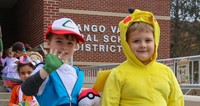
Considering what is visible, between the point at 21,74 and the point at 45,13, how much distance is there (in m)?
7.42

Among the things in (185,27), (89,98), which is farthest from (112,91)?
(185,27)

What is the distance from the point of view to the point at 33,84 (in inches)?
101

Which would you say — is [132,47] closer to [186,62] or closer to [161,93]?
[161,93]

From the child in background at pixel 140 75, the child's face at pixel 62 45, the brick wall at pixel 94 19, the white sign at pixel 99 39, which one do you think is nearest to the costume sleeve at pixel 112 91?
the child in background at pixel 140 75

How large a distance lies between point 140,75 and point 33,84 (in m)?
0.80

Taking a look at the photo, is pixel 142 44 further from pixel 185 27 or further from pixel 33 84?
pixel 185 27

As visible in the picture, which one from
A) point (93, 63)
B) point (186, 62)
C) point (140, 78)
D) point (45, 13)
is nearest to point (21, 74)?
point (140, 78)

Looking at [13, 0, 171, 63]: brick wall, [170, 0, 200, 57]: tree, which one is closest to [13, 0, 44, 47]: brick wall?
[13, 0, 171, 63]: brick wall

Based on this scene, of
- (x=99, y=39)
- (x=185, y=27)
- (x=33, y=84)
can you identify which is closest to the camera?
(x=33, y=84)

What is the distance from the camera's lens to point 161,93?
2.88m

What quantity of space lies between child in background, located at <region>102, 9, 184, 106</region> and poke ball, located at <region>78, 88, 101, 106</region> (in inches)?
2.5

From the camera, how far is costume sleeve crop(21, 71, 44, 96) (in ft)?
8.38

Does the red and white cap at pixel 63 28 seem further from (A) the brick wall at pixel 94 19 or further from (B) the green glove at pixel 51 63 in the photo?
(A) the brick wall at pixel 94 19

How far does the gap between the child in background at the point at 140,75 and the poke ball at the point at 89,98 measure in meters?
0.06
